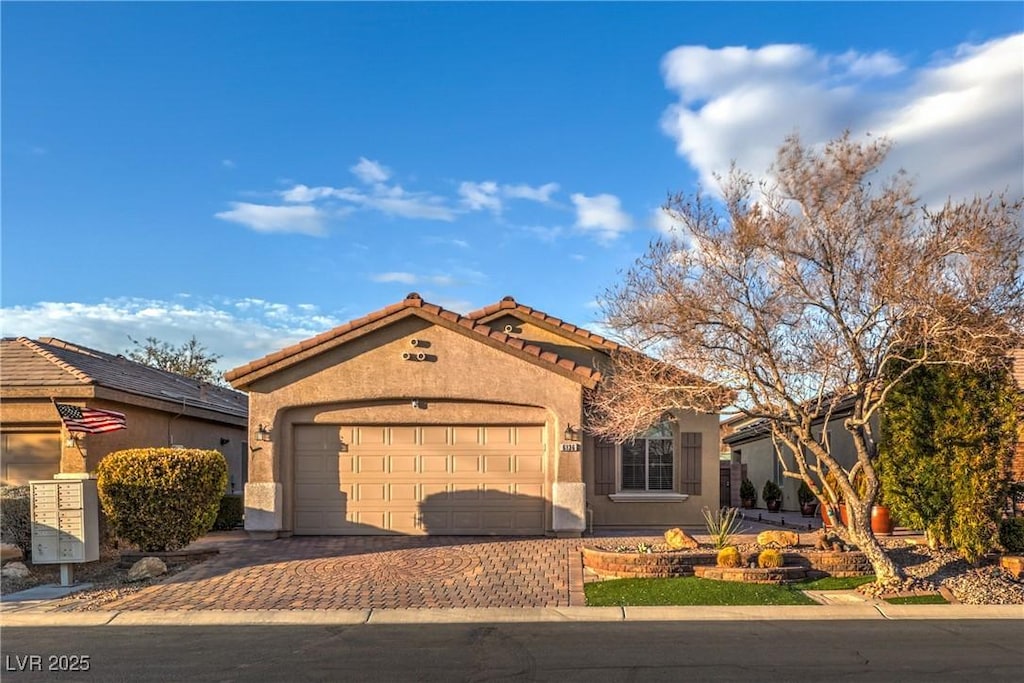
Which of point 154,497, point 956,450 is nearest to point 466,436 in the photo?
point 154,497

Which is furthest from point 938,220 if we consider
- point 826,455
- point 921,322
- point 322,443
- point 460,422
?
point 322,443

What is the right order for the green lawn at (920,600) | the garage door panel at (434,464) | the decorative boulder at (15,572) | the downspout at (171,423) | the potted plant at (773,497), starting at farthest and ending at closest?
1. the potted plant at (773,497)
2. the downspout at (171,423)
3. the garage door panel at (434,464)
4. the decorative boulder at (15,572)
5. the green lawn at (920,600)

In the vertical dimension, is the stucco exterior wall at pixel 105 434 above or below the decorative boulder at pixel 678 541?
above

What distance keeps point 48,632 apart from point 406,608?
4087 mm

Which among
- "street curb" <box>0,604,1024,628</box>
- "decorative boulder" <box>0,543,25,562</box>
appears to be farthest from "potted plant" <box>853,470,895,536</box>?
"decorative boulder" <box>0,543,25,562</box>

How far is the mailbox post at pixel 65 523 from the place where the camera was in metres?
12.0

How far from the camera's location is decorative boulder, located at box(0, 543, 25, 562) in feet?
41.7

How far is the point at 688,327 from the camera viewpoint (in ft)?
39.1

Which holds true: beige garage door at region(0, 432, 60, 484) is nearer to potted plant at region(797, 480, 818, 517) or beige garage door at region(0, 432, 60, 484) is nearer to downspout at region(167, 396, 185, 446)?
downspout at region(167, 396, 185, 446)

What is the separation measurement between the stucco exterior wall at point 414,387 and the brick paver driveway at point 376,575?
176 centimetres

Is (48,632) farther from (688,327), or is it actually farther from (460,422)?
(688,327)

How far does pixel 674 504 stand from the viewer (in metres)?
16.7

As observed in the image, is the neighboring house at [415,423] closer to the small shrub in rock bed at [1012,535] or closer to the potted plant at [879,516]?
the potted plant at [879,516]

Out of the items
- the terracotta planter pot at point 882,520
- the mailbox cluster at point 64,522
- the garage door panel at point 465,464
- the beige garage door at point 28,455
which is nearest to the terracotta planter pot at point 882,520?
the terracotta planter pot at point 882,520
